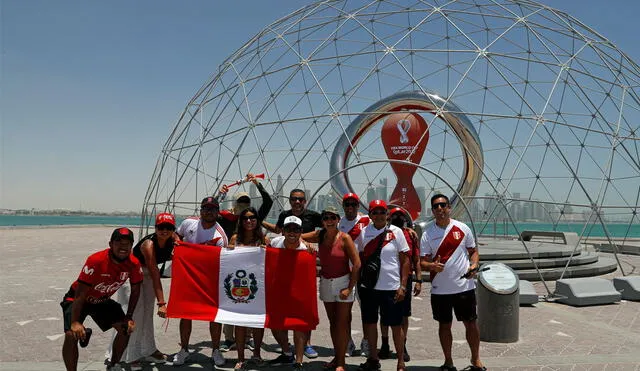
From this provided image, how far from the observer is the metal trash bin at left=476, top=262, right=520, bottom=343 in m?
7.45

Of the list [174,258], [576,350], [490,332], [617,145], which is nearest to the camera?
[174,258]

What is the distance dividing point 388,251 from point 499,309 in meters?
2.91

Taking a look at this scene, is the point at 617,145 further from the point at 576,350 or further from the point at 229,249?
the point at 229,249

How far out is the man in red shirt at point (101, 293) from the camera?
5023 millimetres

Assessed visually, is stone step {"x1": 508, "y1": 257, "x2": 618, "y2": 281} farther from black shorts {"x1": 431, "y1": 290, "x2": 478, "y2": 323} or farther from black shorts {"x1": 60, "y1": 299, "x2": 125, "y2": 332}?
black shorts {"x1": 60, "y1": 299, "x2": 125, "y2": 332}

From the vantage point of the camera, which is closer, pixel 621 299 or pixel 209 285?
pixel 209 285

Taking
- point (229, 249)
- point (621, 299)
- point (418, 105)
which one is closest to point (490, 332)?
point (229, 249)

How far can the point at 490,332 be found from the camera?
749 centimetres

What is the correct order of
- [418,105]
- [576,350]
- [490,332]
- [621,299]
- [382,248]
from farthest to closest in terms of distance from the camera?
[418,105], [621,299], [490,332], [576,350], [382,248]

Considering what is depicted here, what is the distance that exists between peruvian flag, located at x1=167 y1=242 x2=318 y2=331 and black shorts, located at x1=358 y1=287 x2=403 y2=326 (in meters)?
0.65

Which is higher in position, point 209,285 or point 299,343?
point 209,285

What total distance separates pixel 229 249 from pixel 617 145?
14.0 metres

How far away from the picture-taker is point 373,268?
5805 millimetres

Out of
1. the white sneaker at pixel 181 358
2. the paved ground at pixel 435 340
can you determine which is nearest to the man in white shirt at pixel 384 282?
the paved ground at pixel 435 340
